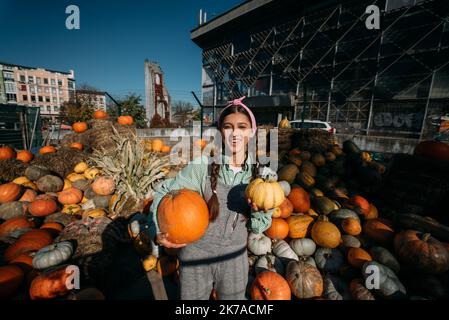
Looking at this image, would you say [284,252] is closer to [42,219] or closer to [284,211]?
[284,211]

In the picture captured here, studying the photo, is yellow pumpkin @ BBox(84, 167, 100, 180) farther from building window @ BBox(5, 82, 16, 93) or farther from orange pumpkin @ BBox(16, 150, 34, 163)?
building window @ BBox(5, 82, 16, 93)

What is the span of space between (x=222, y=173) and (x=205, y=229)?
1.76 feet

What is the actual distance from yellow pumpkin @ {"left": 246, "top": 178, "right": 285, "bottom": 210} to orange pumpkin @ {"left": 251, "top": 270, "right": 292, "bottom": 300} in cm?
122

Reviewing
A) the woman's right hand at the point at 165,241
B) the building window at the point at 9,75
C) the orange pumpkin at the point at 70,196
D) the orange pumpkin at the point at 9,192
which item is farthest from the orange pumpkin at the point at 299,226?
the building window at the point at 9,75

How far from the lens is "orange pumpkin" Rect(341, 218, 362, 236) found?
308 centimetres

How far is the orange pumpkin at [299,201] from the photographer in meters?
3.62

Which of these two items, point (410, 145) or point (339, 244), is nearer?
point (339, 244)

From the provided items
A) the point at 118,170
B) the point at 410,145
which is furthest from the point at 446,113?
the point at 118,170

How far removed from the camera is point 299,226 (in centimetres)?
327

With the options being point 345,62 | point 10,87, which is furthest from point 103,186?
point 10,87

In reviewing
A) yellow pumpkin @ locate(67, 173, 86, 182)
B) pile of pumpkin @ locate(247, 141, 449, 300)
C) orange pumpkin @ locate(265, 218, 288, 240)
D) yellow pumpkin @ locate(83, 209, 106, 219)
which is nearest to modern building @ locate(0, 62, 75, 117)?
yellow pumpkin @ locate(67, 173, 86, 182)

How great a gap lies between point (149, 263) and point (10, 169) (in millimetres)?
4609
